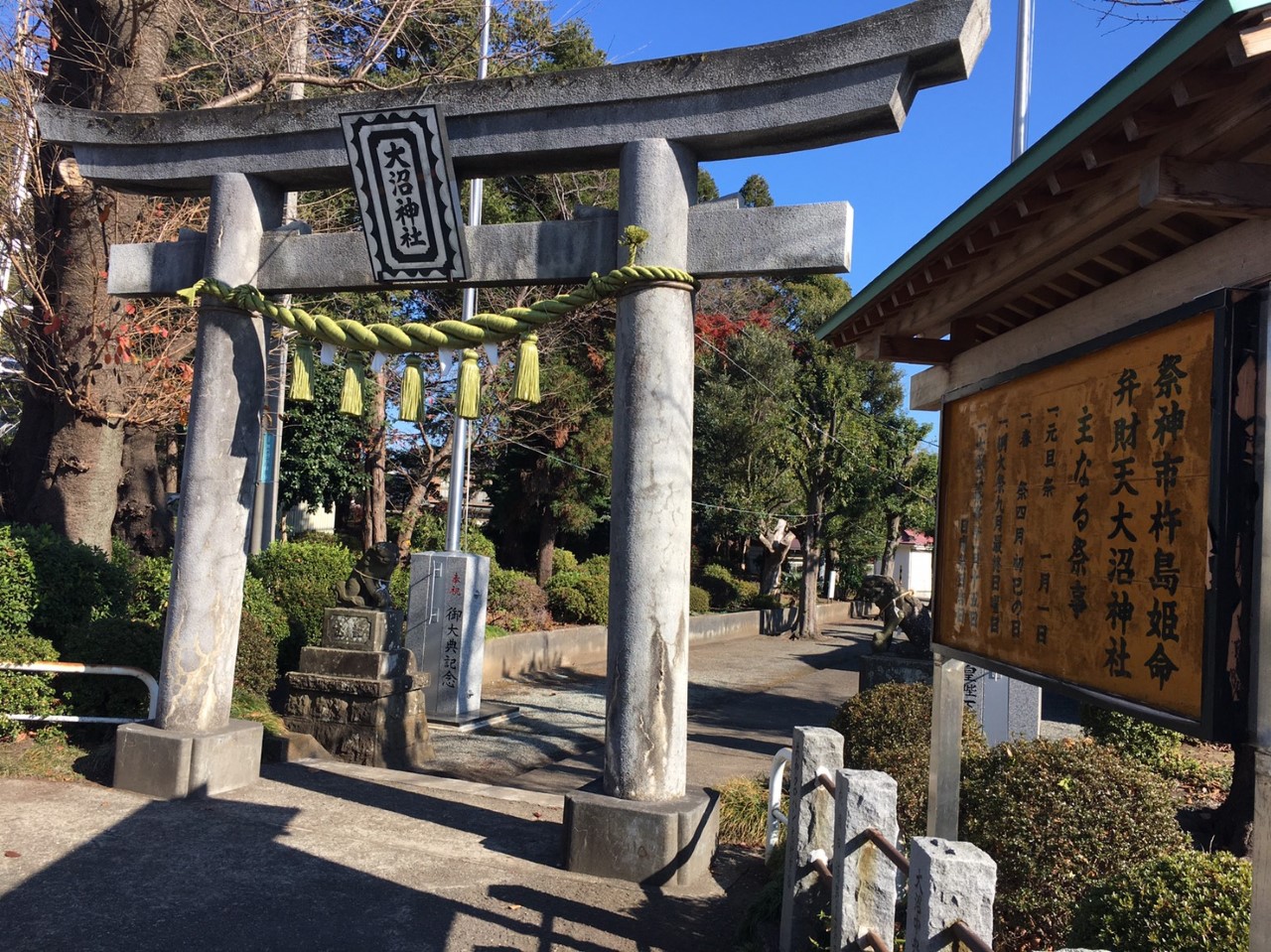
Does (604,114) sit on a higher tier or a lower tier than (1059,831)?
higher

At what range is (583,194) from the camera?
20656 millimetres

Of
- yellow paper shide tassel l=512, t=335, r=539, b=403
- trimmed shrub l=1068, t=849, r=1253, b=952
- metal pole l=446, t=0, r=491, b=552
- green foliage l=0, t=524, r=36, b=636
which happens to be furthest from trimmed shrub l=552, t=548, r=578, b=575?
trimmed shrub l=1068, t=849, r=1253, b=952

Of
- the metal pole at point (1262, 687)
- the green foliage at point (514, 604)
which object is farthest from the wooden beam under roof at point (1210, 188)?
the green foliage at point (514, 604)

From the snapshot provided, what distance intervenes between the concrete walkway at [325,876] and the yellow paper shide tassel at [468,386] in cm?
286

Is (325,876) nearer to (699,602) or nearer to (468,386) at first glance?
(468,386)

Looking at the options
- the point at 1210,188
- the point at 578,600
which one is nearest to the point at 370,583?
the point at 1210,188

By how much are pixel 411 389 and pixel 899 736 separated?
4376mm

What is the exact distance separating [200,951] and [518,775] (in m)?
6.14

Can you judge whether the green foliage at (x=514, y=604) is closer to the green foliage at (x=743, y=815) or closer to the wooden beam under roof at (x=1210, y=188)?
the green foliage at (x=743, y=815)

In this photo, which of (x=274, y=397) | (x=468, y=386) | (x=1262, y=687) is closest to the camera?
(x=1262, y=687)

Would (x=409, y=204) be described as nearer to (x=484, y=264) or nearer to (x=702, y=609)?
(x=484, y=264)

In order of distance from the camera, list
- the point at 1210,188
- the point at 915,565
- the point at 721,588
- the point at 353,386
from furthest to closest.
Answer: the point at 915,565, the point at 721,588, the point at 353,386, the point at 1210,188

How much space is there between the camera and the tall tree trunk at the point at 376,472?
61.4 feet

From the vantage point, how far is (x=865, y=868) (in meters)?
3.80
